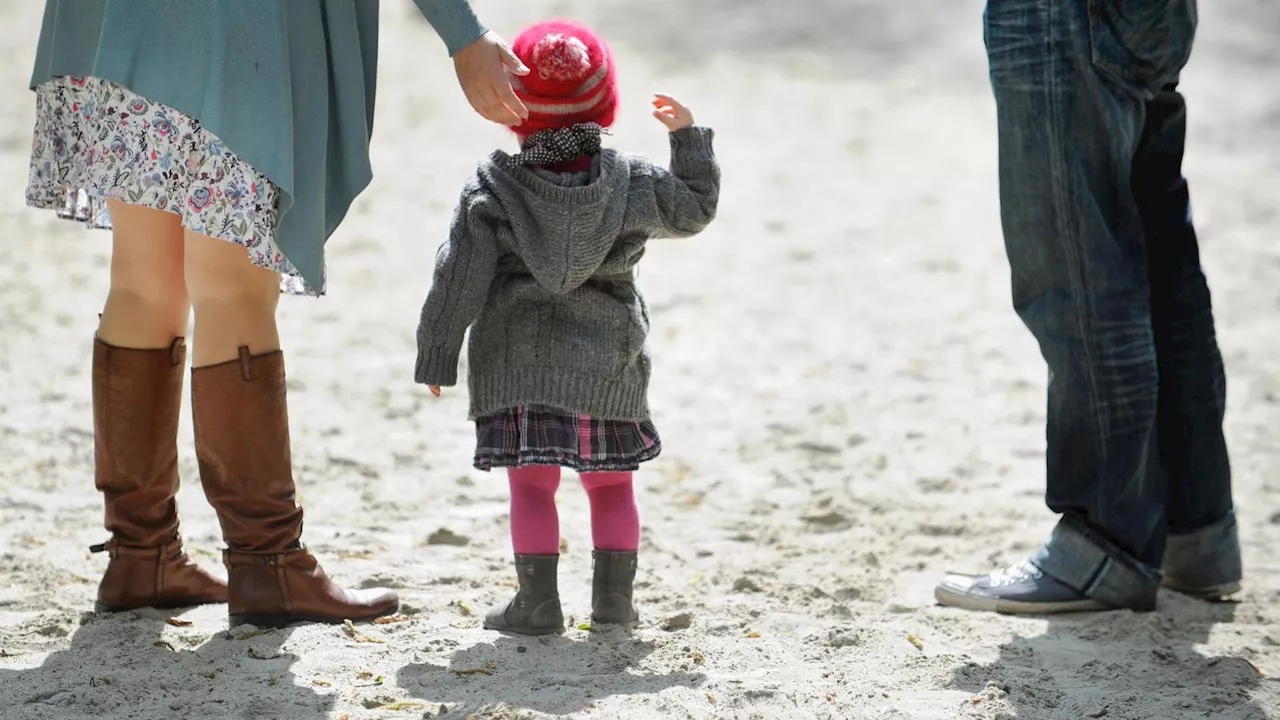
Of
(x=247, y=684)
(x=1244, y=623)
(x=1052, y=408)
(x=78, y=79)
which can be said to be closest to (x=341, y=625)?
(x=247, y=684)

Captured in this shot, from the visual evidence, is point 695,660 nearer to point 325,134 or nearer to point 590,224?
point 590,224

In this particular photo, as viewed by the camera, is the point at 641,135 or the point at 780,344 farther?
the point at 641,135

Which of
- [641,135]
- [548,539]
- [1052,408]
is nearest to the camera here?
[548,539]

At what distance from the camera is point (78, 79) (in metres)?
2.60

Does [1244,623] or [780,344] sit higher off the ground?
[780,344]

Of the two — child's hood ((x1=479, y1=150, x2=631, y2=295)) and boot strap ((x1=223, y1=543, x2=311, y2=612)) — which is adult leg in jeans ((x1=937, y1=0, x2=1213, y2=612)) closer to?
child's hood ((x1=479, y1=150, x2=631, y2=295))

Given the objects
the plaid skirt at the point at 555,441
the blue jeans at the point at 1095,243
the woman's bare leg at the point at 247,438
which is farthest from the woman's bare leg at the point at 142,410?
the blue jeans at the point at 1095,243

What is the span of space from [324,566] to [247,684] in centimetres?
77

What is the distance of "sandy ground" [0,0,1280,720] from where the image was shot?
98.3 inches

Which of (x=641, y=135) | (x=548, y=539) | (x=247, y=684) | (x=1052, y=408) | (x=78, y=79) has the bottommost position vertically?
(x=247, y=684)

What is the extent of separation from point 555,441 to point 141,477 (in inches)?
30.8

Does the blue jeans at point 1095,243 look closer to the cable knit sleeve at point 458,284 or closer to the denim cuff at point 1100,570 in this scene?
the denim cuff at point 1100,570

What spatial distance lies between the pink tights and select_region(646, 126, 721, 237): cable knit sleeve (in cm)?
48

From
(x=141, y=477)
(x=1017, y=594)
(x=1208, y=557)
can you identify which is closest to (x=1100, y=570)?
(x=1017, y=594)
